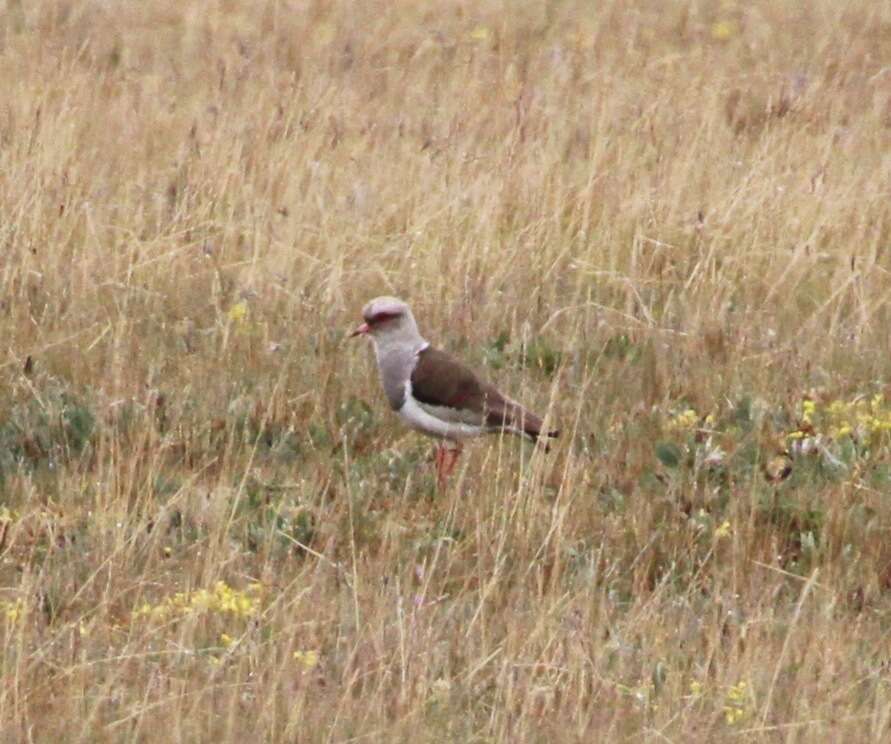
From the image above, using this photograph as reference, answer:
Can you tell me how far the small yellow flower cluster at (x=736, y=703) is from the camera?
477 centimetres

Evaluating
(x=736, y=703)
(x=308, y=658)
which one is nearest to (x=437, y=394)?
(x=308, y=658)

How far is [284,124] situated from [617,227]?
2308 mm

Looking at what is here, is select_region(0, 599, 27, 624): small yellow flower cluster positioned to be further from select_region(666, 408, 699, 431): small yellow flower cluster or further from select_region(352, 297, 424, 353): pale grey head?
select_region(666, 408, 699, 431): small yellow flower cluster

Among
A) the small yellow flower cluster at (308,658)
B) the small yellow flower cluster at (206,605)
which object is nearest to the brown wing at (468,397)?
the small yellow flower cluster at (206,605)

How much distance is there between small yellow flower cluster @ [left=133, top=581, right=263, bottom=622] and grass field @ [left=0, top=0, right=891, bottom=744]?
0.5 inches

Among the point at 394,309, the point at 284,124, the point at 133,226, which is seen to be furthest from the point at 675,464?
the point at 284,124

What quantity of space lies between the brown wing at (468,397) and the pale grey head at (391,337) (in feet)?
0.38

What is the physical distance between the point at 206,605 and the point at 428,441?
Answer: 6.94 ft

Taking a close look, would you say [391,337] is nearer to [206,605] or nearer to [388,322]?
[388,322]

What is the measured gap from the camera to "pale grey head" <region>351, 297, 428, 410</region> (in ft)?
23.2

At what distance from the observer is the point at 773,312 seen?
8.56 m

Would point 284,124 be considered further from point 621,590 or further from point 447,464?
point 621,590

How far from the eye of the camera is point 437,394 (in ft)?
22.3

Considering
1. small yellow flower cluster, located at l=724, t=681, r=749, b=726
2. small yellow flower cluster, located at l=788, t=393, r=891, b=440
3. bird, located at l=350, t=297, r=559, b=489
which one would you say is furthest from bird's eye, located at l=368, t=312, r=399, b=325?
small yellow flower cluster, located at l=724, t=681, r=749, b=726
